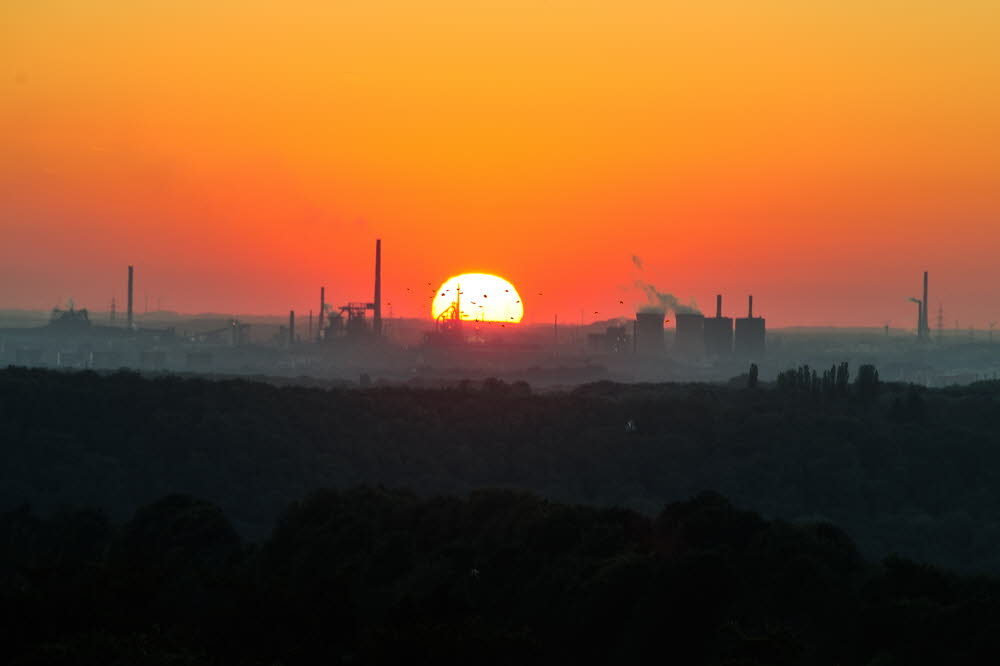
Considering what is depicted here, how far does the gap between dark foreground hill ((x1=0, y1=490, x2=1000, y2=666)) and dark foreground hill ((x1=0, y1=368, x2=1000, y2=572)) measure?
3443cm

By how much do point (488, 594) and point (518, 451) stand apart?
3328 inches

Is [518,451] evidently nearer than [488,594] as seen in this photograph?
No

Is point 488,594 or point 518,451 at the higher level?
point 488,594

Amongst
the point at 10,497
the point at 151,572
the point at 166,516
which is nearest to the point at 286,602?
the point at 151,572

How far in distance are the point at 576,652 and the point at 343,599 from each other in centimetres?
636

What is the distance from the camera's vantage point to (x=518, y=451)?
5453 inches

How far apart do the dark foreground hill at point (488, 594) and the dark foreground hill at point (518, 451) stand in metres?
34.4

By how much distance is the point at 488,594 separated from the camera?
54.0 m

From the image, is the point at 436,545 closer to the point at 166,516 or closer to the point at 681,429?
the point at 166,516

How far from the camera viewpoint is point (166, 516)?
6962cm

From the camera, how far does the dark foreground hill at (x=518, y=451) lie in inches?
4429

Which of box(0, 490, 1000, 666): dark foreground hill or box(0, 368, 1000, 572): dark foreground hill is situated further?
box(0, 368, 1000, 572): dark foreground hill

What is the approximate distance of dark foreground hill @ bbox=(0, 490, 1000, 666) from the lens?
39.6m

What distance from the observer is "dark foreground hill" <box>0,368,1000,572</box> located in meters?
112
